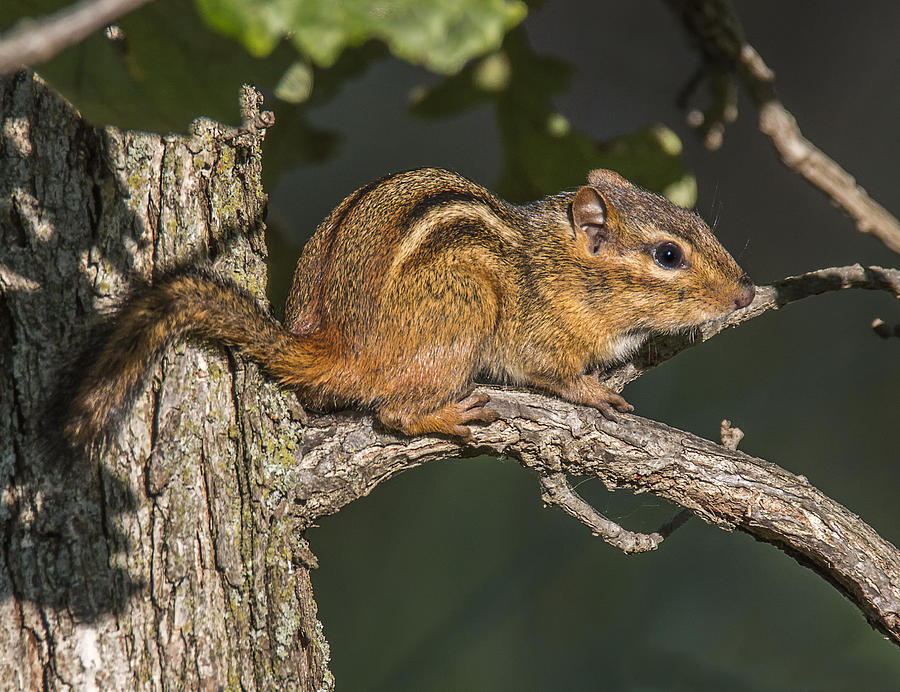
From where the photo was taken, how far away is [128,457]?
4.19ft

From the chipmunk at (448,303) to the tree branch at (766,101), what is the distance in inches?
11.4

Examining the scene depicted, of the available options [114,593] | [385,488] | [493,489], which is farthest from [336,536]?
[114,593]

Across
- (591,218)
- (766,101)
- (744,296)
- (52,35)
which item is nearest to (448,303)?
(591,218)

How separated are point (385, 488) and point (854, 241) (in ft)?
5.51

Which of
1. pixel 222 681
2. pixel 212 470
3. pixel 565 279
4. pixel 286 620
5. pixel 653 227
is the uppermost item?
pixel 653 227

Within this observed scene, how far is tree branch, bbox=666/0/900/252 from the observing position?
6.30 feet

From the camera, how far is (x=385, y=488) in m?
2.75

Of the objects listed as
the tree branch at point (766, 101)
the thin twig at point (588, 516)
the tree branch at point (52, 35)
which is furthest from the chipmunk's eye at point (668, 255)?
the tree branch at point (52, 35)

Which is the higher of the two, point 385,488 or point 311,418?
point 385,488

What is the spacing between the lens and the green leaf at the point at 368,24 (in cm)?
48

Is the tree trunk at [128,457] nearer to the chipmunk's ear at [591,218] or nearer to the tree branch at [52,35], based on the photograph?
the chipmunk's ear at [591,218]

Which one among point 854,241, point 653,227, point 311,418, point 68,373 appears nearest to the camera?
point 68,373

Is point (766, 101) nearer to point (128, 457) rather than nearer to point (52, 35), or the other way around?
point (128, 457)

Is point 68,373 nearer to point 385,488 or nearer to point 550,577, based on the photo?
point 385,488
